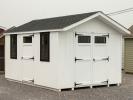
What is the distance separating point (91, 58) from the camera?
1514 cm

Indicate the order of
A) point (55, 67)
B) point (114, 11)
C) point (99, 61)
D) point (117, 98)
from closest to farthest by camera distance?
point (117, 98), point (55, 67), point (99, 61), point (114, 11)

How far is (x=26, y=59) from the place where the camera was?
16344mm

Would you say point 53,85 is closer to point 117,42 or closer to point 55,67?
point 55,67

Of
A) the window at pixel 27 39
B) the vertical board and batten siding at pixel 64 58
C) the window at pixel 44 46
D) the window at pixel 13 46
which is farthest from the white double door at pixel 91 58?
the window at pixel 13 46

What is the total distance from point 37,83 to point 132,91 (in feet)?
13.2

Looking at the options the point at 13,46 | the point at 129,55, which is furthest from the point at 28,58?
the point at 129,55

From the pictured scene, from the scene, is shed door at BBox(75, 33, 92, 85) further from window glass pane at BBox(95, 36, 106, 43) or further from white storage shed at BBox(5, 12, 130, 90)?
window glass pane at BBox(95, 36, 106, 43)

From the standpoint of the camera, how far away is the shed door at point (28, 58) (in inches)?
628

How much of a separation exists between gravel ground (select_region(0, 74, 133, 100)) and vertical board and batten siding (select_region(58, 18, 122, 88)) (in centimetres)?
55

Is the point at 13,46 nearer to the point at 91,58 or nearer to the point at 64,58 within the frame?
the point at 64,58

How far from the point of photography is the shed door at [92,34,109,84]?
15281 mm

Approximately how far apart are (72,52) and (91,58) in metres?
1.03

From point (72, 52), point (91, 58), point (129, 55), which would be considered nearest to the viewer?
point (72, 52)

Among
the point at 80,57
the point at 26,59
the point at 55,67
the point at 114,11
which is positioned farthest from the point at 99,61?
the point at 114,11
